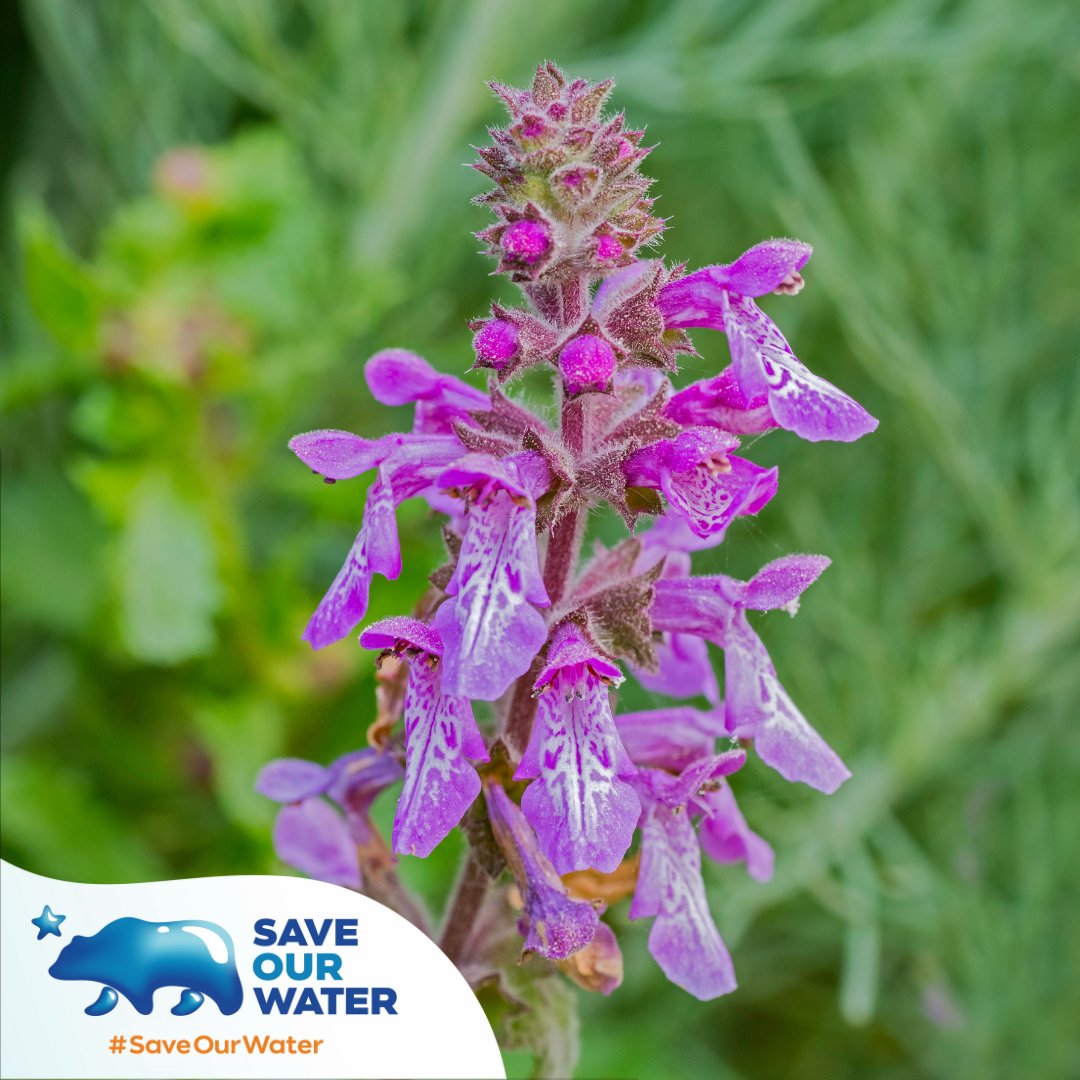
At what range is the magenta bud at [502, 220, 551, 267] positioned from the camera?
896 millimetres

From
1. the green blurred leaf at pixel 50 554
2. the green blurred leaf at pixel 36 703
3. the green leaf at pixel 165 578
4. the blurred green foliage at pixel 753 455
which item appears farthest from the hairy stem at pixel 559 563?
the green blurred leaf at pixel 36 703

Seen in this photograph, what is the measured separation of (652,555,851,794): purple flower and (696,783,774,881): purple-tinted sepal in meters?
0.06

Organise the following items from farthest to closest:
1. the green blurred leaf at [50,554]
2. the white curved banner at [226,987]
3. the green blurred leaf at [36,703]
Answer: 1. the green blurred leaf at [36,703]
2. the green blurred leaf at [50,554]
3. the white curved banner at [226,987]

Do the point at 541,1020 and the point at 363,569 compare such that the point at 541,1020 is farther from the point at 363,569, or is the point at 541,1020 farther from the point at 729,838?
the point at 363,569

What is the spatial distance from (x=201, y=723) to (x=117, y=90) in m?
1.25

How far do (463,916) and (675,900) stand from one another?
0.22 metres

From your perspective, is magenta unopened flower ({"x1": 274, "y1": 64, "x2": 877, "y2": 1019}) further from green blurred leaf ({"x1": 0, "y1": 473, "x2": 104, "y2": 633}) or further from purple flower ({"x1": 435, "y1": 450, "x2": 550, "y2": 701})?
green blurred leaf ({"x1": 0, "y1": 473, "x2": 104, "y2": 633})

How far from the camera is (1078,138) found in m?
2.34

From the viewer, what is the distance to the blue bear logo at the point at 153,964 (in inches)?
37.7

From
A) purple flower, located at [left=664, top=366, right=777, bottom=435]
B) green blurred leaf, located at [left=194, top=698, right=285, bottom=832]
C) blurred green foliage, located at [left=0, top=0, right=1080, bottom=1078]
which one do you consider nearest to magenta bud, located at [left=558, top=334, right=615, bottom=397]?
purple flower, located at [left=664, top=366, right=777, bottom=435]

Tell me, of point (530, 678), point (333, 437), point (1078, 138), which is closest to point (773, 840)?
point (530, 678)

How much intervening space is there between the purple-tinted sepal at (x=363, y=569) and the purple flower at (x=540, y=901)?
20 centimetres

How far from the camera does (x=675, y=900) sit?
97 centimetres

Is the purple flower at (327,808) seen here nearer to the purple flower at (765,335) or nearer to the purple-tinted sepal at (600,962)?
the purple-tinted sepal at (600,962)
